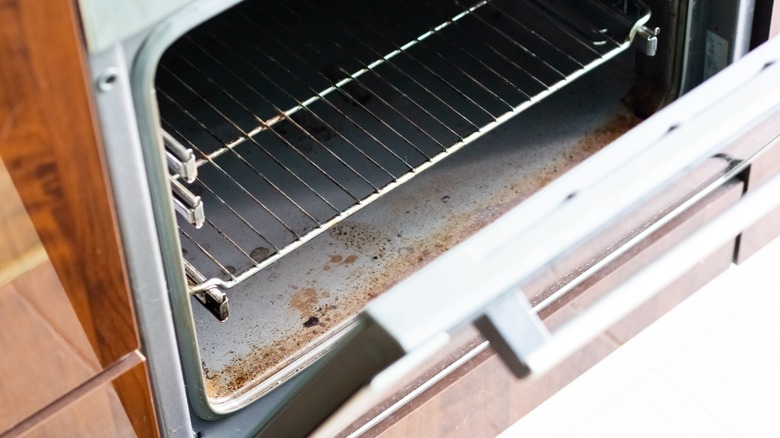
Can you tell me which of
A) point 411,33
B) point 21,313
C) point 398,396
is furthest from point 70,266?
point 411,33

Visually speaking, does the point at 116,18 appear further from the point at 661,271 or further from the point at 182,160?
the point at 661,271

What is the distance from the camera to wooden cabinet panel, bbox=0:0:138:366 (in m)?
0.63

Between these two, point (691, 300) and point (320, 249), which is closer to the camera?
point (320, 249)

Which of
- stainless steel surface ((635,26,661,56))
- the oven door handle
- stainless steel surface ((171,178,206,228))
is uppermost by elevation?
the oven door handle

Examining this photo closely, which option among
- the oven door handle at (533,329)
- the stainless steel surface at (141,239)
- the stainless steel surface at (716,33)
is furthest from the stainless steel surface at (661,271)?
the stainless steel surface at (716,33)

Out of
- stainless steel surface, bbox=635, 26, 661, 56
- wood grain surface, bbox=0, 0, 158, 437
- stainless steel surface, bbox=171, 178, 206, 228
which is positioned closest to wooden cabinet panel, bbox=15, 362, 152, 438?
wood grain surface, bbox=0, 0, 158, 437

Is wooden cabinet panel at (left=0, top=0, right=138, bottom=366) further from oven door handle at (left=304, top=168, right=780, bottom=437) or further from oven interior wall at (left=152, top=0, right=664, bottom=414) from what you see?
oven interior wall at (left=152, top=0, right=664, bottom=414)

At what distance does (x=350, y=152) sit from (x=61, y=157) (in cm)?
61

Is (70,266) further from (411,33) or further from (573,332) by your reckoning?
(411,33)

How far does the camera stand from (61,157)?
2.31 ft

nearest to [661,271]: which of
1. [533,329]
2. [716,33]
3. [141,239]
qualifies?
[533,329]

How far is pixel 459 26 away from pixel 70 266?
73cm

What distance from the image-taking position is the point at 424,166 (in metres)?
1.19

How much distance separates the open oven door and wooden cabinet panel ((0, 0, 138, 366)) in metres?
0.16
